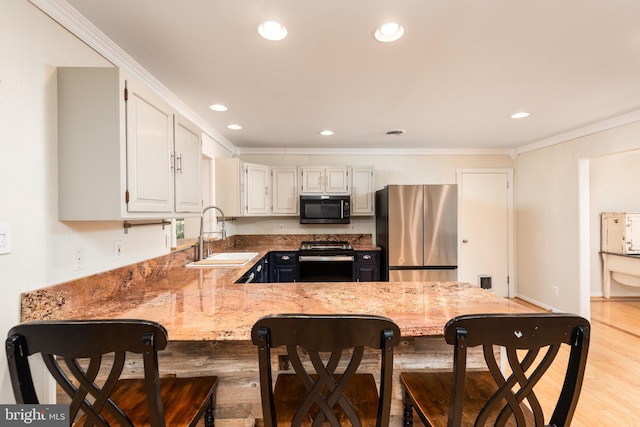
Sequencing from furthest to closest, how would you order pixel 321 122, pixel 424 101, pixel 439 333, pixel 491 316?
pixel 321 122
pixel 424 101
pixel 439 333
pixel 491 316

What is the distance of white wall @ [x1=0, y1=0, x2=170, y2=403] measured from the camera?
1076mm

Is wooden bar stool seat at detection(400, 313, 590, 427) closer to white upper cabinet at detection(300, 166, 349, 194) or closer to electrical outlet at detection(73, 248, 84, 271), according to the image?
electrical outlet at detection(73, 248, 84, 271)

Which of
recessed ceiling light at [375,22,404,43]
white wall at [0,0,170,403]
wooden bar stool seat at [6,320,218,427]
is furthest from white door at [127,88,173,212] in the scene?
recessed ceiling light at [375,22,404,43]

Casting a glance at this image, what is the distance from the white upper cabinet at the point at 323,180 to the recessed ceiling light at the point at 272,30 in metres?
2.51

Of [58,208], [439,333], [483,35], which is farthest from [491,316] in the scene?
[58,208]

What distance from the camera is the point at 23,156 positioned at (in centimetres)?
114

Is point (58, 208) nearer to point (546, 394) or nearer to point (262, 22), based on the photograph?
point (262, 22)

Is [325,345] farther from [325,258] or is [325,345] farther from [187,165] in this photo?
[325,258]

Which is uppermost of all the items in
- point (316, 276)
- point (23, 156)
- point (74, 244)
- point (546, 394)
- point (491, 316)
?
point (23, 156)

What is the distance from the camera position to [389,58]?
1710mm

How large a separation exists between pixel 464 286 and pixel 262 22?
1861 mm

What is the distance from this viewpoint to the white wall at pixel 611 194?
4.20 m

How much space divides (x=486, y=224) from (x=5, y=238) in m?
4.97

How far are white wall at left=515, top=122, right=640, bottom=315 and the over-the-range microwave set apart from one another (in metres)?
2.65
